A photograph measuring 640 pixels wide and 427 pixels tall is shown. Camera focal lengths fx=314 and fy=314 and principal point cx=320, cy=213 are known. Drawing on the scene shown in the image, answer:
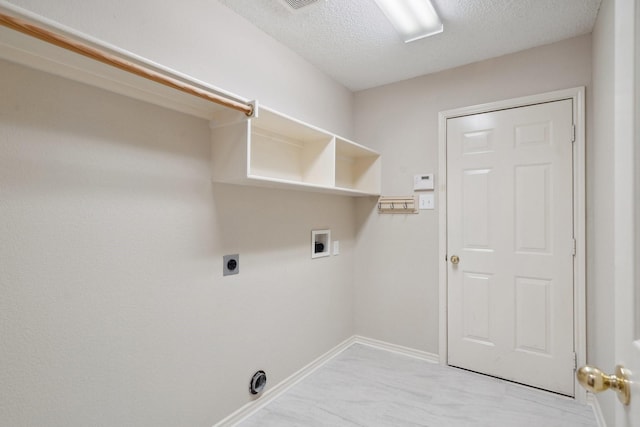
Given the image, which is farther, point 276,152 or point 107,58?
point 276,152

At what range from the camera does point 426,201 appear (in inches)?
109

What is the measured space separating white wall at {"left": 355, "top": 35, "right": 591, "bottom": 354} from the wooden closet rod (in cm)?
179

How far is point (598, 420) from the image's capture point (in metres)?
1.95

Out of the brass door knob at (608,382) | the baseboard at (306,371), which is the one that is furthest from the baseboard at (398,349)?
the brass door knob at (608,382)

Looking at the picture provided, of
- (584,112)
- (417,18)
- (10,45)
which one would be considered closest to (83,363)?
(10,45)

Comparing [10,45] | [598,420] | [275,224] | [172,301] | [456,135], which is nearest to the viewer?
[10,45]

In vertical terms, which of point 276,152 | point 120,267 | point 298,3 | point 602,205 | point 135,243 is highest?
point 298,3

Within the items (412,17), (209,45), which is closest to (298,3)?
(209,45)

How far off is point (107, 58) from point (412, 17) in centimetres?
174

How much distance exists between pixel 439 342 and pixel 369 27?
252 cm

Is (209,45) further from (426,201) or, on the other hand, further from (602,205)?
(602,205)

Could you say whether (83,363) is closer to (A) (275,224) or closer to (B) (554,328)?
(A) (275,224)

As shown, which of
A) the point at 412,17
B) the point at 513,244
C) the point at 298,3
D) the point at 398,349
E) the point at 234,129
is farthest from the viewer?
the point at 398,349

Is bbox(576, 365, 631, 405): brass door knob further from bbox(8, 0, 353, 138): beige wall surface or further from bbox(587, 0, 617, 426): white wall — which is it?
bbox(8, 0, 353, 138): beige wall surface
